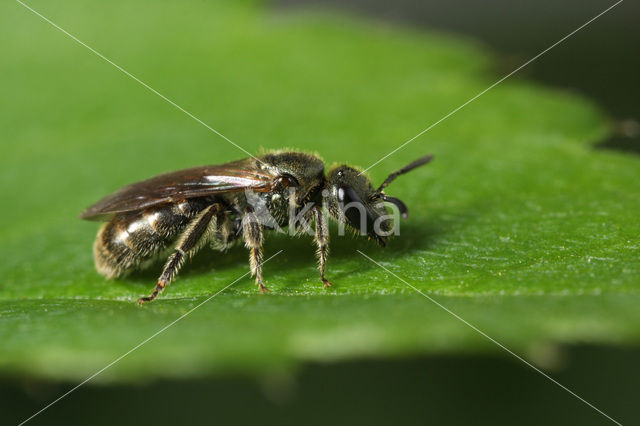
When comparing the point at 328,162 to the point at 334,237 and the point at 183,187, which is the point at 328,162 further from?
the point at 183,187

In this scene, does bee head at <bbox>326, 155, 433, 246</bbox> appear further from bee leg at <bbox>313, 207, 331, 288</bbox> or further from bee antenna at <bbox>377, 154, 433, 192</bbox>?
bee leg at <bbox>313, 207, 331, 288</bbox>

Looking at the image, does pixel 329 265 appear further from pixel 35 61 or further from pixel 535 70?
pixel 535 70

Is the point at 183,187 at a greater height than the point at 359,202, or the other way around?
the point at 183,187

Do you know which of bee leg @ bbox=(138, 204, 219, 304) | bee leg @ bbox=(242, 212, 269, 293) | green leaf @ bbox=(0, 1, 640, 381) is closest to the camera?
green leaf @ bbox=(0, 1, 640, 381)

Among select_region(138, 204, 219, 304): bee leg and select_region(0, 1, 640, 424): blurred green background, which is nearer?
select_region(0, 1, 640, 424): blurred green background

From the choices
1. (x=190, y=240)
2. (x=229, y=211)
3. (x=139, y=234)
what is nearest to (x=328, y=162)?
(x=229, y=211)

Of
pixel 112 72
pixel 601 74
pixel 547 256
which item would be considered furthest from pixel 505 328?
pixel 601 74

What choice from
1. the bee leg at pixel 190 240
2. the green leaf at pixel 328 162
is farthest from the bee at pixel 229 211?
the green leaf at pixel 328 162

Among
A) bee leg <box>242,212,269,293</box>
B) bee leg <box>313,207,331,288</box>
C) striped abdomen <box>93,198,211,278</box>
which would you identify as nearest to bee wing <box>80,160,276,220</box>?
striped abdomen <box>93,198,211,278</box>
